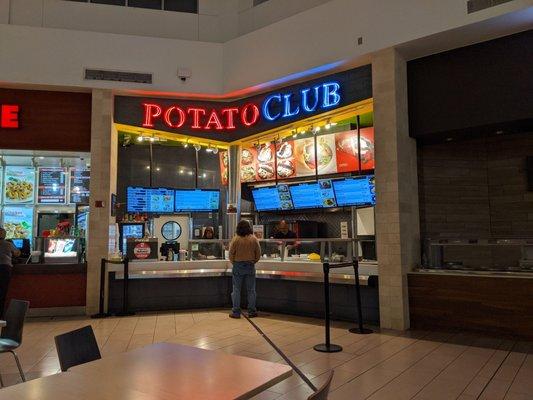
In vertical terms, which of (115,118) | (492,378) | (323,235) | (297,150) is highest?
(115,118)

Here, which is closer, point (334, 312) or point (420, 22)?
point (420, 22)

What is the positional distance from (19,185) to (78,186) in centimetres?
122

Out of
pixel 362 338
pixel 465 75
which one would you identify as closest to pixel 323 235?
pixel 362 338

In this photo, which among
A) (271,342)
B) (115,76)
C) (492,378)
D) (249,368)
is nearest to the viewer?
(249,368)

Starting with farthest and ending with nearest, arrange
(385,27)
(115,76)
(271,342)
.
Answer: (115,76) < (385,27) < (271,342)

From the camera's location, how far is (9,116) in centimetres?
779

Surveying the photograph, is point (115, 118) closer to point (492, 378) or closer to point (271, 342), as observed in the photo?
point (271, 342)

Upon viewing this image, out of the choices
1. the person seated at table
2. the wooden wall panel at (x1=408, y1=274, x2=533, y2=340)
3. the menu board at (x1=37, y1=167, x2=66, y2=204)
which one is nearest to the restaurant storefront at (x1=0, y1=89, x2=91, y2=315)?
the menu board at (x1=37, y1=167, x2=66, y2=204)

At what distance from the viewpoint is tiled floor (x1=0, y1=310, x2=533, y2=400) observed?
381 centimetres

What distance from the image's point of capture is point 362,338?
5648mm

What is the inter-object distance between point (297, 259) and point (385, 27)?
3.94m

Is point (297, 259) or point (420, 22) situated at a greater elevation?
point (420, 22)

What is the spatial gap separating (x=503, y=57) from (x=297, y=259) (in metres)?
4.28

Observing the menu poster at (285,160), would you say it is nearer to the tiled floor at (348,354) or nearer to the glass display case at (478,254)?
the tiled floor at (348,354)
